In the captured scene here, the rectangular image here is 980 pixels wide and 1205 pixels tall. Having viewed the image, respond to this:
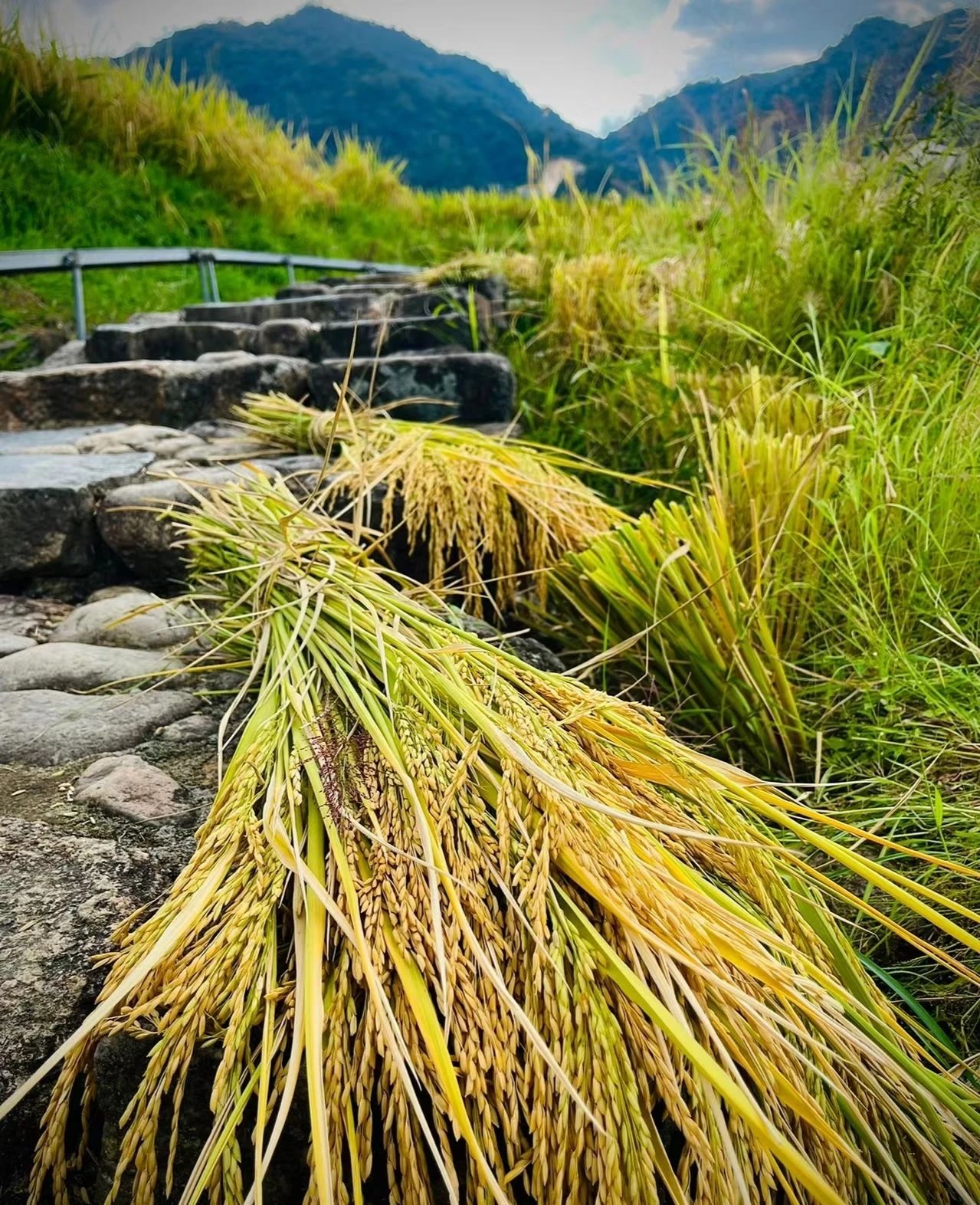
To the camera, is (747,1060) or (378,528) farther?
(378,528)

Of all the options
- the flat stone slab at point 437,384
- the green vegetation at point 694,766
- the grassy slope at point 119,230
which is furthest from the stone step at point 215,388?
the grassy slope at point 119,230

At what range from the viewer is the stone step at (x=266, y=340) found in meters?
3.44

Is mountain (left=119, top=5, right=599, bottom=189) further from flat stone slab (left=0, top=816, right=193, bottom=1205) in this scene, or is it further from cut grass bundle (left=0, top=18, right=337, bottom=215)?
flat stone slab (left=0, top=816, right=193, bottom=1205)

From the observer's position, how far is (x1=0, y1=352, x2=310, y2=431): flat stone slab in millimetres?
2854

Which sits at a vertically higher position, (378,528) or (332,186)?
(332,186)

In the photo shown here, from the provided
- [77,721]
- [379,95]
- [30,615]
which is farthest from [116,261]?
[379,95]

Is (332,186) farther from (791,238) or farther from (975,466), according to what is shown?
(975,466)

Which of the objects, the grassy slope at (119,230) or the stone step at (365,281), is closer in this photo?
the stone step at (365,281)

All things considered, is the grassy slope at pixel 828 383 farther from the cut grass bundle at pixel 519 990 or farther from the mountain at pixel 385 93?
the mountain at pixel 385 93

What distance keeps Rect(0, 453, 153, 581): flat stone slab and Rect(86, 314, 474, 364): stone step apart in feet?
5.15

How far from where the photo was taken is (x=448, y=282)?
3938 mm

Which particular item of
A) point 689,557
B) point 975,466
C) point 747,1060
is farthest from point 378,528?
point 747,1060

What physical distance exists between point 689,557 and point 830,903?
2.27 ft

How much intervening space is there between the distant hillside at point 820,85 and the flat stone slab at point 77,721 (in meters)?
2.71
